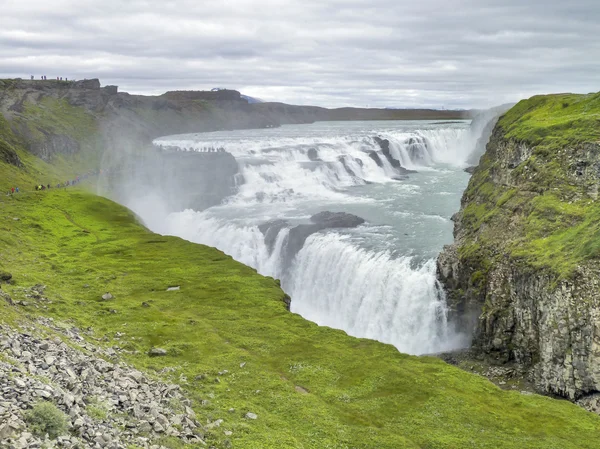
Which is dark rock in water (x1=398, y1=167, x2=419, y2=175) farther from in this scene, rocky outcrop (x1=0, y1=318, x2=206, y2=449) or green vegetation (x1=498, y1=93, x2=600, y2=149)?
rocky outcrop (x1=0, y1=318, x2=206, y2=449)

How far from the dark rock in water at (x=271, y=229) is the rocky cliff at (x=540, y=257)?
21.9m

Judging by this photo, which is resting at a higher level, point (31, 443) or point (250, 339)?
point (31, 443)

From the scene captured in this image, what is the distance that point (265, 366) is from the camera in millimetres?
30938

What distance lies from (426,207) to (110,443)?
67.9 metres

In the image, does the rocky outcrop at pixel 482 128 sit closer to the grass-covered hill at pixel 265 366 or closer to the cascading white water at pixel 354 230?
the cascading white water at pixel 354 230

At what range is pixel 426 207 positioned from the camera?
78.9 m

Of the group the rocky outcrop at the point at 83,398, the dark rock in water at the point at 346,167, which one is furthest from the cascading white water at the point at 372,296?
the dark rock in water at the point at 346,167

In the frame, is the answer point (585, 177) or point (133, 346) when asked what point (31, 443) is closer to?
point (133, 346)

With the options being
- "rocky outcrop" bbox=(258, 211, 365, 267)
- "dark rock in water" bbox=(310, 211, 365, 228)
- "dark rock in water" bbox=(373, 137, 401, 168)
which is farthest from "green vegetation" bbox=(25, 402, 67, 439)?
"dark rock in water" bbox=(373, 137, 401, 168)

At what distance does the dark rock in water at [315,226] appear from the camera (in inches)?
2482

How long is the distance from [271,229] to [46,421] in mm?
54154

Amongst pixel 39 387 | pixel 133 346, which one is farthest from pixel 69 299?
pixel 39 387

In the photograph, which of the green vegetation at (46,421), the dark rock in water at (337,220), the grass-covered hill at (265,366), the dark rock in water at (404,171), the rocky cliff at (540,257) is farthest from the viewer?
the dark rock in water at (404,171)

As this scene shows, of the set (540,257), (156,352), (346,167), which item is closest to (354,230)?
(540,257)
